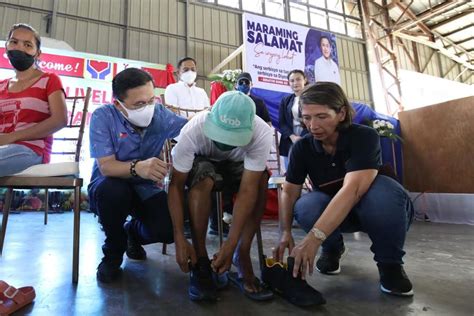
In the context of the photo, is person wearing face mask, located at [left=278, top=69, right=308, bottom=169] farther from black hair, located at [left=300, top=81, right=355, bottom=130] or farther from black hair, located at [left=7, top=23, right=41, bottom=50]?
black hair, located at [left=7, top=23, right=41, bottom=50]

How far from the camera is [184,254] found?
0.93 meters

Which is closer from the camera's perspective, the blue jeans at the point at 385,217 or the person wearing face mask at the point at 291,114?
the blue jeans at the point at 385,217

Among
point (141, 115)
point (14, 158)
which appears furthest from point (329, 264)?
point (14, 158)

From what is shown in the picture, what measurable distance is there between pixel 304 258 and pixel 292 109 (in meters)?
1.78

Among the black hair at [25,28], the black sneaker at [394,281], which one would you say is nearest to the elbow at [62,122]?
the black hair at [25,28]

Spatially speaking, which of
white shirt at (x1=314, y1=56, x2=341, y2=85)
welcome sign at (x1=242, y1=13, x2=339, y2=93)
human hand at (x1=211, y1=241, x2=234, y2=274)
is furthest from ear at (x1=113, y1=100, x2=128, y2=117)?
white shirt at (x1=314, y1=56, x2=341, y2=85)

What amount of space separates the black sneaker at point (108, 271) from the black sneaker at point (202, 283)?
325mm

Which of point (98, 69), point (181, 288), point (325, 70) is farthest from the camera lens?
point (325, 70)

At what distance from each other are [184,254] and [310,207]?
482 mm

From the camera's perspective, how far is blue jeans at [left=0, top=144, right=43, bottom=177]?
1.02 m

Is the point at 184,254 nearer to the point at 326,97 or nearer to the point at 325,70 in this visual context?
the point at 326,97

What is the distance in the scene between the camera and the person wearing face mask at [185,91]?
2.59 meters

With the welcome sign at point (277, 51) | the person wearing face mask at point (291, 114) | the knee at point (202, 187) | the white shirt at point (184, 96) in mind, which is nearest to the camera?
the knee at point (202, 187)
